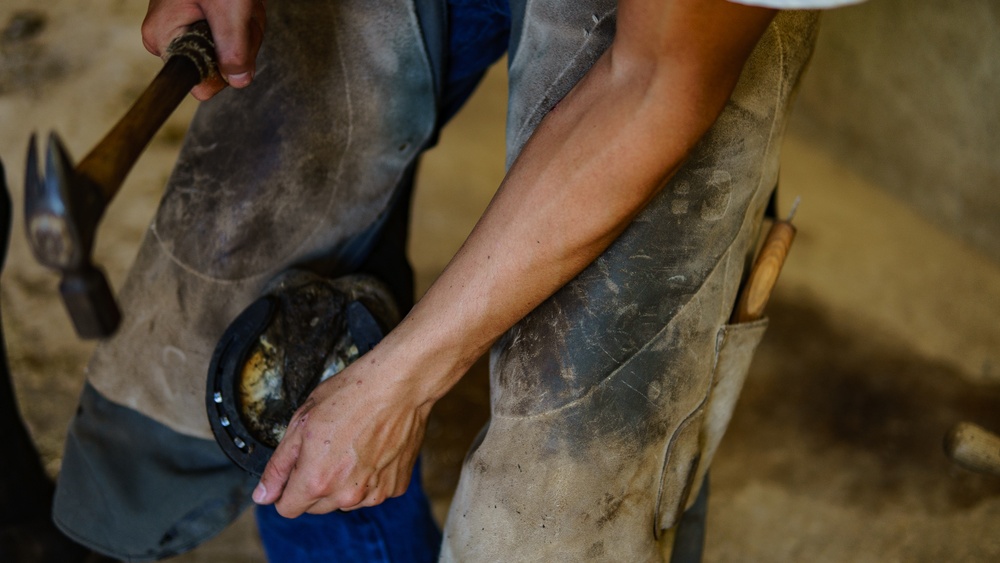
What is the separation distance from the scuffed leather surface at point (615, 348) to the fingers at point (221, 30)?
0.27 meters

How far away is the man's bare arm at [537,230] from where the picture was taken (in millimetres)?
626

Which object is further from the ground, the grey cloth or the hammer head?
the hammer head

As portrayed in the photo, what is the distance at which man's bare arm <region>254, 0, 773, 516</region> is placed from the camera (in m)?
0.63

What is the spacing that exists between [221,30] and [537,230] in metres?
0.38

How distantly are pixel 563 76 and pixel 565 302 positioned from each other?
19 centimetres

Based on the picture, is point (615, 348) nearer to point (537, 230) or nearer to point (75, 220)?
point (537, 230)

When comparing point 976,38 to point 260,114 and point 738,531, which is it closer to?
point 738,531

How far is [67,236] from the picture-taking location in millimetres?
556

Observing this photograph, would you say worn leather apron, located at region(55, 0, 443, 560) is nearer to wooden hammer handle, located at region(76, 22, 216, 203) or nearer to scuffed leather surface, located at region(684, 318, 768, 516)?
wooden hammer handle, located at region(76, 22, 216, 203)

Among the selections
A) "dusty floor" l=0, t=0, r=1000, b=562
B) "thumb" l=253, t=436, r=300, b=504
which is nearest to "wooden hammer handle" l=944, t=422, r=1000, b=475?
"dusty floor" l=0, t=0, r=1000, b=562

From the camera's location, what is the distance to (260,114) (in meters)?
0.95

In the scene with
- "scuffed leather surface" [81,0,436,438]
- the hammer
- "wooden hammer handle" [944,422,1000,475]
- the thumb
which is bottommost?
"wooden hammer handle" [944,422,1000,475]

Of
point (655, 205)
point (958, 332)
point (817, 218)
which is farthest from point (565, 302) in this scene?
point (817, 218)

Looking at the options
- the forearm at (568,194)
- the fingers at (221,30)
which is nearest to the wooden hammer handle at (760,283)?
the forearm at (568,194)
